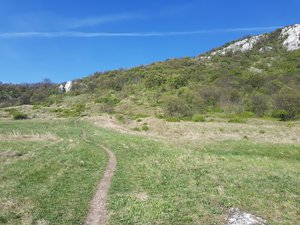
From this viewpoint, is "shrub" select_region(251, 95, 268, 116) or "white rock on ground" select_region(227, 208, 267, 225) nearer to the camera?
"white rock on ground" select_region(227, 208, 267, 225)

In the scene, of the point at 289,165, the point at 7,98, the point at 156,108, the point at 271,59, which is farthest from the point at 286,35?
the point at 289,165

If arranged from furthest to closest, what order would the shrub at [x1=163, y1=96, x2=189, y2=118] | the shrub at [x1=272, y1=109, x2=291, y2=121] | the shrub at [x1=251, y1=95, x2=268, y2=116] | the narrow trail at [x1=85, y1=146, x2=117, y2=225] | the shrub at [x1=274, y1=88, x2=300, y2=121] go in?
the shrub at [x1=163, y1=96, x2=189, y2=118]
the shrub at [x1=251, y1=95, x2=268, y2=116]
the shrub at [x1=274, y1=88, x2=300, y2=121]
the shrub at [x1=272, y1=109, x2=291, y2=121]
the narrow trail at [x1=85, y1=146, x2=117, y2=225]

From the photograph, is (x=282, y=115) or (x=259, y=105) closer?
(x=282, y=115)

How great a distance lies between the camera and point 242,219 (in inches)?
549

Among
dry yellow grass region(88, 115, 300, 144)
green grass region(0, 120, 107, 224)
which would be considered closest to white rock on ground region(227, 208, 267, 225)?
green grass region(0, 120, 107, 224)

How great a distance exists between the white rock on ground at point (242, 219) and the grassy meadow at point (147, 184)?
349 millimetres

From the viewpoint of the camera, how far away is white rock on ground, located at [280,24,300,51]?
168125mm

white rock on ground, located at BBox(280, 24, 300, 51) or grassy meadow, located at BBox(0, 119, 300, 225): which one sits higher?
white rock on ground, located at BBox(280, 24, 300, 51)

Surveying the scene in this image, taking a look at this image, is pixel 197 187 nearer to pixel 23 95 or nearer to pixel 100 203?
pixel 100 203

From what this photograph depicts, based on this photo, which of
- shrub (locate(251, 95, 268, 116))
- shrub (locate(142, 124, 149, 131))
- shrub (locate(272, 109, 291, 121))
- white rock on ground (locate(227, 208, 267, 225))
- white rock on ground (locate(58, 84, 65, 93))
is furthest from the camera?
white rock on ground (locate(58, 84, 65, 93))

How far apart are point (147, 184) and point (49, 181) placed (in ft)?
19.7

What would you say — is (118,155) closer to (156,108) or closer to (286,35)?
(156,108)

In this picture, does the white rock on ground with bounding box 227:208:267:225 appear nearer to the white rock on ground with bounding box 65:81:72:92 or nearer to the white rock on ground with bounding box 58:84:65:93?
the white rock on ground with bounding box 65:81:72:92

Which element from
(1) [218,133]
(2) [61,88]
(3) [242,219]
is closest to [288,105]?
(1) [218,133]
